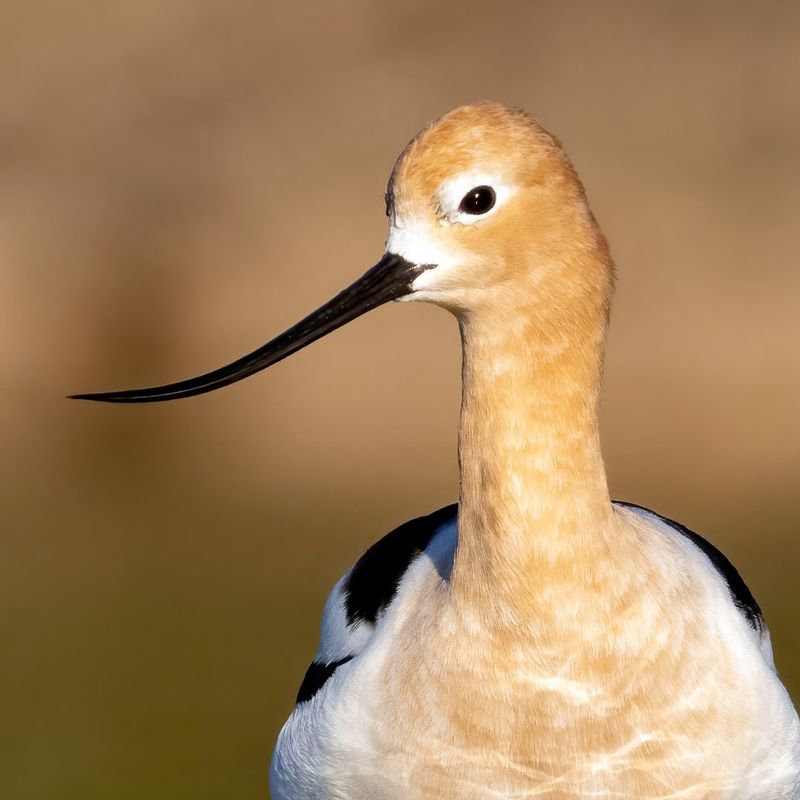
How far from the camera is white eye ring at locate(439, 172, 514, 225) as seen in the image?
2.70 metres

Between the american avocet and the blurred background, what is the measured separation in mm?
3655

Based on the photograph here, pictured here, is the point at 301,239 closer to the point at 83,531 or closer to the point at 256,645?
the point at 83,531

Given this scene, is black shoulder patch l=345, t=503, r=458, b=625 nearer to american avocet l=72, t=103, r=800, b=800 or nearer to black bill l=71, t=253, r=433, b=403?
american avocet l=72, t=103, r=800, b=800

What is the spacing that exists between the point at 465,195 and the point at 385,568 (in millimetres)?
1105

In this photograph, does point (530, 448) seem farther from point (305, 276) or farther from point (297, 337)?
point (305, 276)

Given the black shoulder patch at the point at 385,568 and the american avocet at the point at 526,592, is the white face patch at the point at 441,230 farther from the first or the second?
the black shoulder patch at the point at 385,568

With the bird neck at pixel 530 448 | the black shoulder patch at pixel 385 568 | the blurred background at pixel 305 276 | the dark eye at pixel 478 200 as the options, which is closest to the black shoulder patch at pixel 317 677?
the black shoulder patch at pixel 385 568

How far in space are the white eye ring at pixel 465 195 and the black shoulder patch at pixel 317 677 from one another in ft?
3.50

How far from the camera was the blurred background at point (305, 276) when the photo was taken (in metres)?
7.35

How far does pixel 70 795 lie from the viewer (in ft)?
18.6

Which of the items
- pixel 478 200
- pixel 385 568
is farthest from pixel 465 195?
pixel 385 568

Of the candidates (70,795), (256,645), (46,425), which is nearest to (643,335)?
(256,645)

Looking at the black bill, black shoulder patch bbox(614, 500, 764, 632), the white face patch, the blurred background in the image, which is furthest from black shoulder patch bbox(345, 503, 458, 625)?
the blurred background

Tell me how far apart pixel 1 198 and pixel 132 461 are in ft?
5.21
